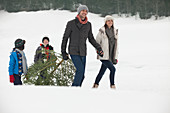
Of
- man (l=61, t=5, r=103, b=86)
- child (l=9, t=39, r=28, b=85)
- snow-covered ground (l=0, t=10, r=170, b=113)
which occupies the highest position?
man (l=61, t=5, r=103, b=86)

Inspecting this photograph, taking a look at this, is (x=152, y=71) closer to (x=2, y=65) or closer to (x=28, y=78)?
(x=28, y=78)

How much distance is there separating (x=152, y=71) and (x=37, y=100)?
5692 millimetres

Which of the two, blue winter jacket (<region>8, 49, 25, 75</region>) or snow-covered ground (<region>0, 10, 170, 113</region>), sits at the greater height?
blue winter jacket (<region>8, 49, 25, 75</region>)

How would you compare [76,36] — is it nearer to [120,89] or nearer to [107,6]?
[120,89]

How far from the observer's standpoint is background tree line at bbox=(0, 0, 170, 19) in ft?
123

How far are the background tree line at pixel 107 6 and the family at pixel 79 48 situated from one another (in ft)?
108

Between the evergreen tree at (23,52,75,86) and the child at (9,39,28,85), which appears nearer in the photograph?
the evergreen tree at (23,52,75,86)

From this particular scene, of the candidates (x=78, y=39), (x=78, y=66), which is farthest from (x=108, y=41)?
(x=78, y=66)

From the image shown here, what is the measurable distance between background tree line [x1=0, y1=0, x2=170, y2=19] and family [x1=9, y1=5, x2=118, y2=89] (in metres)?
33.0

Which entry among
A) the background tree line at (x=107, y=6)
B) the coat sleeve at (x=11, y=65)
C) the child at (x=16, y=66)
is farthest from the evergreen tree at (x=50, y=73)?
the background tree line at (x=107, y=6)

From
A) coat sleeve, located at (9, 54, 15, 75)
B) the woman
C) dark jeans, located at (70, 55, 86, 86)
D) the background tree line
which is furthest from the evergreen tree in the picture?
the background tree line

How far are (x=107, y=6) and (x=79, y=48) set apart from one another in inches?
1434

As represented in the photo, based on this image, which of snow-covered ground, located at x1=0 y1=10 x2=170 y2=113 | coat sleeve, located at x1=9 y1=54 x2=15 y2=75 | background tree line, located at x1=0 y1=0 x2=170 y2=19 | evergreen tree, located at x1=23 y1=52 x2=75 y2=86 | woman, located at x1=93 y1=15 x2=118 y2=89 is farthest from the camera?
background tree line, located at x1=0 y1=0 x2=170 y2=19

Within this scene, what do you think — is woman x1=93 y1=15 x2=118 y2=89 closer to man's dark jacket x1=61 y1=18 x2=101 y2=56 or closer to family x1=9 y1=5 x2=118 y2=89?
family x1=9 y1=5 x2=118 y2=89
